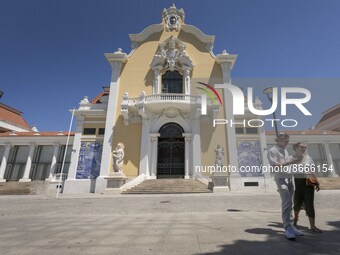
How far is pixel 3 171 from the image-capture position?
2245cm

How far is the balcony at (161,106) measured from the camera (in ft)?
58.9

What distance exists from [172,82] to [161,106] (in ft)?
12.2

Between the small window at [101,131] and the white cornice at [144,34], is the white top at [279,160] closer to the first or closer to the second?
the small window at [101,131]

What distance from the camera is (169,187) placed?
566 inches

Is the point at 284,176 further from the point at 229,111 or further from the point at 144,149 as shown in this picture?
the point at 229,111

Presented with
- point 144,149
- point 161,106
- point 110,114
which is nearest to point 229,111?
point 161,106

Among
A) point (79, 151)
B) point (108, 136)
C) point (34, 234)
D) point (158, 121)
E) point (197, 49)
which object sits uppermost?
point (197, 49)

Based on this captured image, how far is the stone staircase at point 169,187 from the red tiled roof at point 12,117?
1056 inches

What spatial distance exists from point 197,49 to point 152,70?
17.3 feet

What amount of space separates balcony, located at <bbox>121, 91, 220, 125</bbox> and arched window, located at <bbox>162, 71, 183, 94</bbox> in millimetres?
1466

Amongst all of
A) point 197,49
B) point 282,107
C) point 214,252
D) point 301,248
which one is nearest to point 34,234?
point 214,252

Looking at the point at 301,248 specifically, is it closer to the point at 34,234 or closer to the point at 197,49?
the point at 34,234

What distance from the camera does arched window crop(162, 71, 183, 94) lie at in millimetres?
20328

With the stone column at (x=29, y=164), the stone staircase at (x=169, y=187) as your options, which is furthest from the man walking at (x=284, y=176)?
the stone column at (x=29, y=164)
